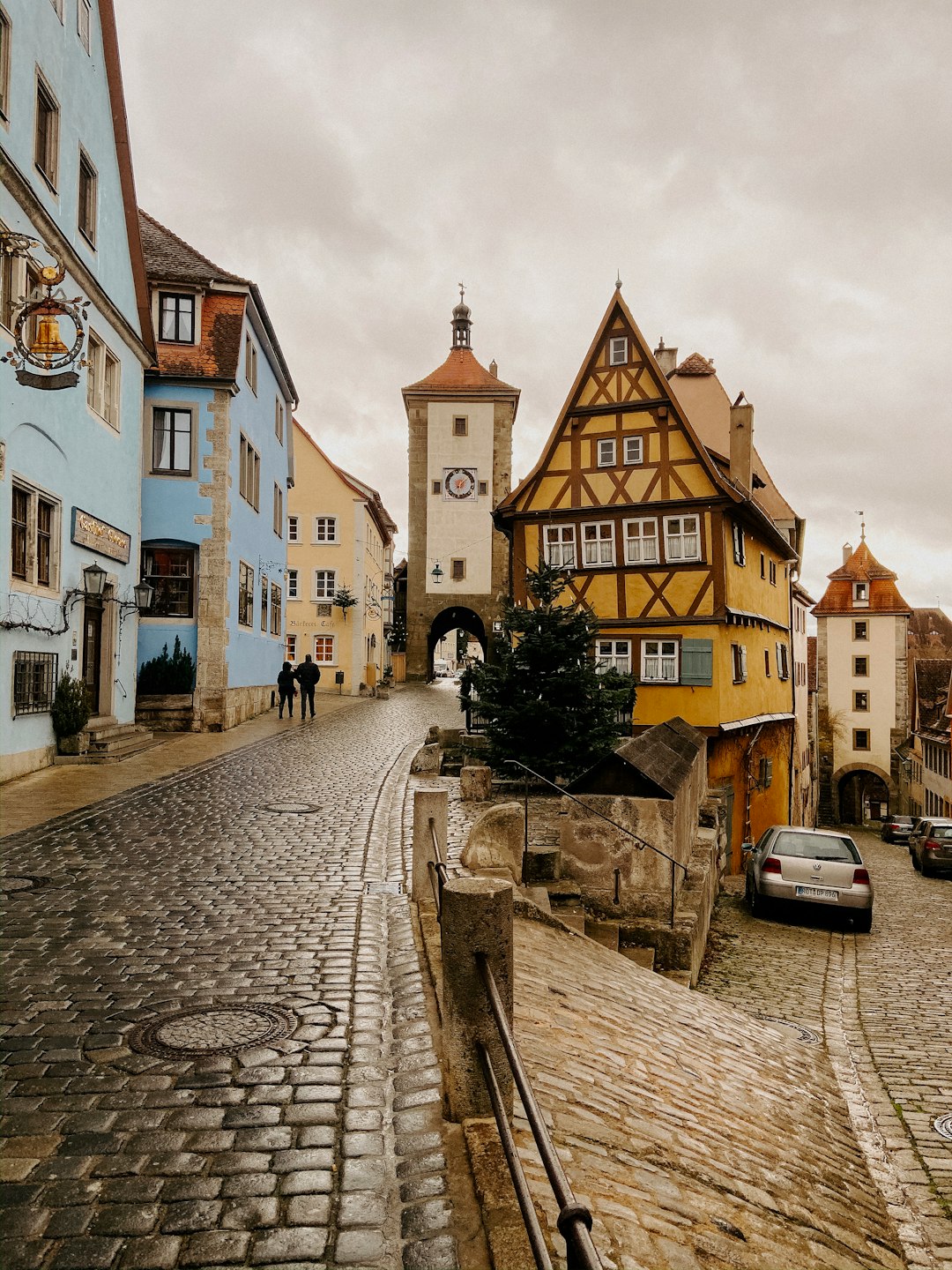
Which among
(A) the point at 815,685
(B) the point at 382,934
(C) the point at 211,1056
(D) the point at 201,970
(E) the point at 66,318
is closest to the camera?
(C) the point at 211,1056

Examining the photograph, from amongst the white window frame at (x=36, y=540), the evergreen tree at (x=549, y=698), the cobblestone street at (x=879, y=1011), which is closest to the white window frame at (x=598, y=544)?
the evergreen tree at (x=549, y=698)

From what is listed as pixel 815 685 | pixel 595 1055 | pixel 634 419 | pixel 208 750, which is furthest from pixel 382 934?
pixel 815 685

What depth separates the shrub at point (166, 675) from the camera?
73.8 feet

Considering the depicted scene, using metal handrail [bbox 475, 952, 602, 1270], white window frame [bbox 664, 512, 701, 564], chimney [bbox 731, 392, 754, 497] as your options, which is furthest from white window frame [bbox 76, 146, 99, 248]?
chimney [bbox 731, 392, 754, 497]

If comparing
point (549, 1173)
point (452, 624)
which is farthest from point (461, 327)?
point (549, 1173)

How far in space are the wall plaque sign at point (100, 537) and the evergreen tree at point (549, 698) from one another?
718 cm

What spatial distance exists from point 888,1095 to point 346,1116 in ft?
17.9

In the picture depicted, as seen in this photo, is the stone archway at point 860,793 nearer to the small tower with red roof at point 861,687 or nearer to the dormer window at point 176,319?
the small tower with red roof at point 861,687

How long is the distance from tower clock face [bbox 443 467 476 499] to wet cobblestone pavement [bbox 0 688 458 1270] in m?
45.7

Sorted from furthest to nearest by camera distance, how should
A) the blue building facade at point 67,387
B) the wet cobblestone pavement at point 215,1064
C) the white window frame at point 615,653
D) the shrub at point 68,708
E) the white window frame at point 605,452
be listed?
the white window frame at point 605,452 → the white window frame at point 615,653 → the shrub at point 68,708 → the blue building facade at point 67,387 → the wet cobblestone pavement at point 215,1064

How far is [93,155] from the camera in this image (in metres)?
17.4

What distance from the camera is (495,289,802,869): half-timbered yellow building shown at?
80.5ft

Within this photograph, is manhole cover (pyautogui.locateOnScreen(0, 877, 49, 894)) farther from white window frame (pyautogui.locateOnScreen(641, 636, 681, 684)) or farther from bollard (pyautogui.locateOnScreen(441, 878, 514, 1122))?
white window frame (pyautogui.locateOnScreen(641, 636, 681, 684))

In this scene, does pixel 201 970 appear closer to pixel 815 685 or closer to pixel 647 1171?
pixel 647 1171
